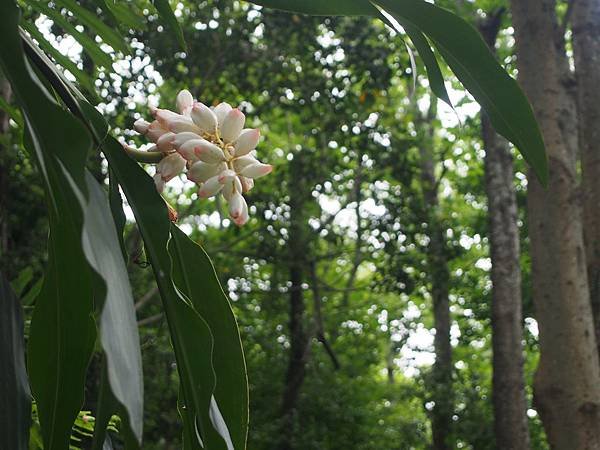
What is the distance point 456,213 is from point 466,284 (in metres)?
1.94

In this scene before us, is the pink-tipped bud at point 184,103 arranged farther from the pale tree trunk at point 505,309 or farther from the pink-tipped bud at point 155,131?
the pale tree trunk at point 505,309

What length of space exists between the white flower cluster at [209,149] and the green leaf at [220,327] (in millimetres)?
49

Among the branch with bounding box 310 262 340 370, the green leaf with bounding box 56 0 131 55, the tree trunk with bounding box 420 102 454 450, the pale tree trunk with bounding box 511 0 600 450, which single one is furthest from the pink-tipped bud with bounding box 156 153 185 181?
the branch with bounding box 310 262 340 370

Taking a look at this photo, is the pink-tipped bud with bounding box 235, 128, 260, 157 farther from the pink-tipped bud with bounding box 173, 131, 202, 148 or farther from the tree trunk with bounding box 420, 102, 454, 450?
the tree trunk with bounding box 420, 102, 454, 450

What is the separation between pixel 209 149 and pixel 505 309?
4.57 meters

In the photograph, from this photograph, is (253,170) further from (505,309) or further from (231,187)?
(505,309)

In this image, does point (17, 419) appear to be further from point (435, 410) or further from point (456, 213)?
point (456, 213)

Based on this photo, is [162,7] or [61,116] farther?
[162,7]

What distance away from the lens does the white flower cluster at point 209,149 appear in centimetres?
76

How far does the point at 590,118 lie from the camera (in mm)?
3479

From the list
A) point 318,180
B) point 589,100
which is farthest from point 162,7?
point 318,180

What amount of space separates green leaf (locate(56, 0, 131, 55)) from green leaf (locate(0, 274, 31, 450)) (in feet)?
1.33

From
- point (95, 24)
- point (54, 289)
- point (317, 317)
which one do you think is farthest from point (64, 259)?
point (317, 317)

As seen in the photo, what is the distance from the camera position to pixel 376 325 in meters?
8.62
